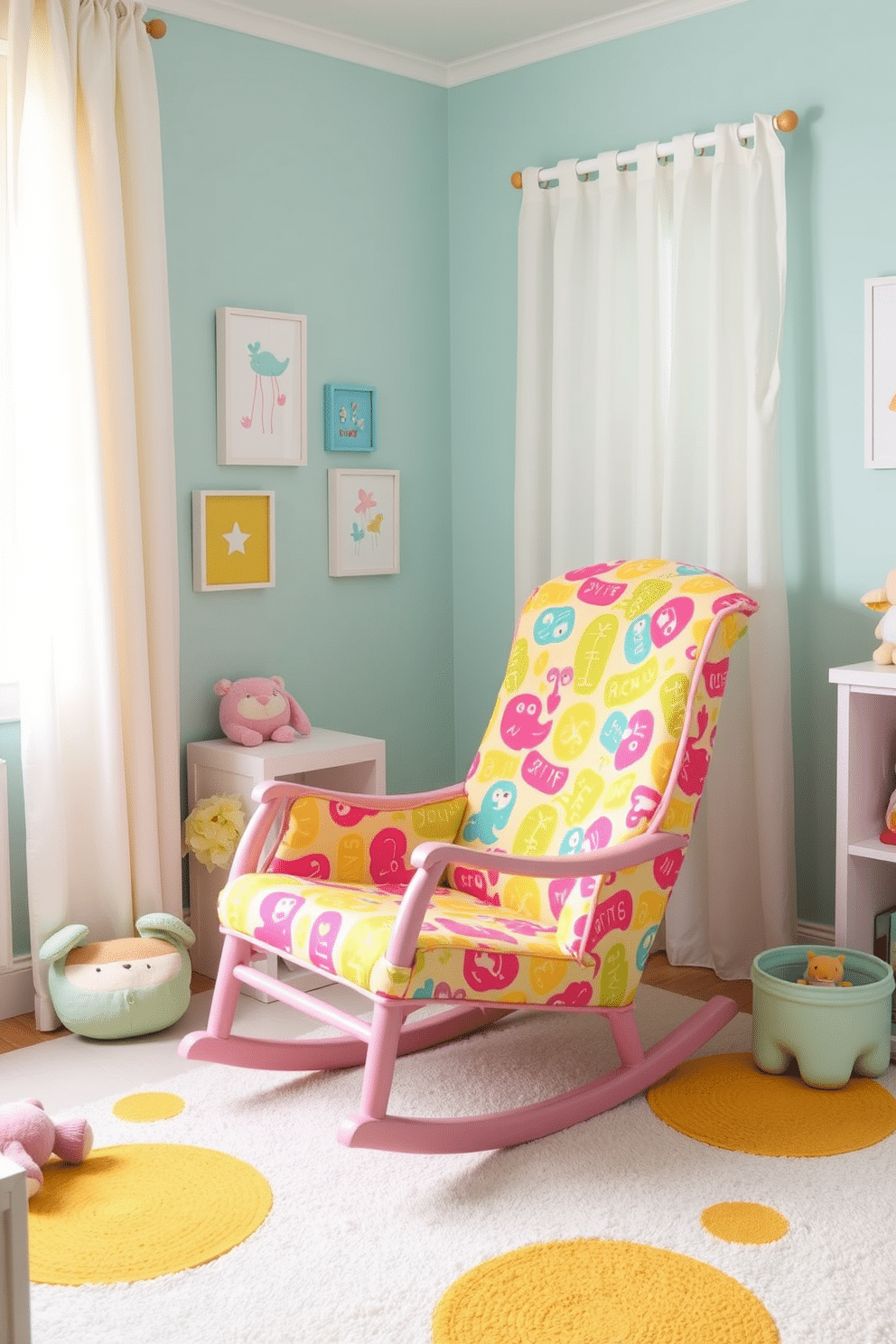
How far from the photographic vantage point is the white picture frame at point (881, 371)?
2.93 metres

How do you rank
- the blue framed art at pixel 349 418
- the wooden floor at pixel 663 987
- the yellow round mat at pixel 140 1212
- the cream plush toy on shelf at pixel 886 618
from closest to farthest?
the yellow round mat at pixel 140 1212, the cream plush toy on shelf at pixel 886 618, the wooden floor at pixel 663 987, the blue framed art at pixel 349 418

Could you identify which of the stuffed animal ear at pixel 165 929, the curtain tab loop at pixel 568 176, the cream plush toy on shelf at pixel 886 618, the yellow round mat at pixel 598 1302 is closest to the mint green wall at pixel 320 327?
the stuffed animal ear at pixel 165 929

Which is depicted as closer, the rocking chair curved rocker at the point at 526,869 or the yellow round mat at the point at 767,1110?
the rocking chair curved rocker at the point at 526,869

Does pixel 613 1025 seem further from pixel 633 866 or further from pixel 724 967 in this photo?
pixel 724 967

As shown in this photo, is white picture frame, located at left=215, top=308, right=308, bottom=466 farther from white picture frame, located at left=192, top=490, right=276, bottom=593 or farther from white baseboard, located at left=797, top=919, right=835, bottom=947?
white baseboard, located at left=797, top=919, right=835, bottom=947

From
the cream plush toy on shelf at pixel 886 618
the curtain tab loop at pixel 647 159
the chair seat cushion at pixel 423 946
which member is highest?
the curtain tab loop at pixel 647 159

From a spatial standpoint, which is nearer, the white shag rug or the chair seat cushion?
the white shag rug

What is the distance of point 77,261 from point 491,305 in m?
1.34

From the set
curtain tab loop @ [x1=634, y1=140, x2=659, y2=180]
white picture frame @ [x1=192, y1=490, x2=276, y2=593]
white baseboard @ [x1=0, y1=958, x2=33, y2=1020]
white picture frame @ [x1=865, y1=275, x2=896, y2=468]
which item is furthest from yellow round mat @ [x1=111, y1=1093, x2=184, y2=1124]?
curtain tab loop @ [x1=634, y1=140, x2=659, y2=180]

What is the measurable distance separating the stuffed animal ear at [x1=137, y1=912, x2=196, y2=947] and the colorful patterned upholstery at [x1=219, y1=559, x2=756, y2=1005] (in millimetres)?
440

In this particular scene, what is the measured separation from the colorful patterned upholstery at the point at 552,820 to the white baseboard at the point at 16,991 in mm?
768

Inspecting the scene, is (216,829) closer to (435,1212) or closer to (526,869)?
A: (526,869)

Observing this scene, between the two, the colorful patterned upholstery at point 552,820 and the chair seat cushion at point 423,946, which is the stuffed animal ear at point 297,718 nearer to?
the colorful patterned upholstery at point 552,820

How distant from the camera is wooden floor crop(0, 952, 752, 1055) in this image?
2.89 metres
